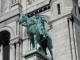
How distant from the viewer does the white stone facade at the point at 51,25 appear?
60.5 feet

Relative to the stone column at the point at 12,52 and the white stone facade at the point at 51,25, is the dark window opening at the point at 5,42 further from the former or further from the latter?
the stone column at the point at 12,52

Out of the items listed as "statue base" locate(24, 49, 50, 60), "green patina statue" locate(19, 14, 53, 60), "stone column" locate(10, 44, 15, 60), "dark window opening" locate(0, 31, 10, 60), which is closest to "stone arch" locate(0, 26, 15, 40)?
"dark window opening" locate(0, 31, 10, 60)

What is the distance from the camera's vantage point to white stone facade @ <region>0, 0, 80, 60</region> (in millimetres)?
18438

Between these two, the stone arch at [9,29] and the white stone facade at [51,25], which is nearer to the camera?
the white stone facade at [51,25]

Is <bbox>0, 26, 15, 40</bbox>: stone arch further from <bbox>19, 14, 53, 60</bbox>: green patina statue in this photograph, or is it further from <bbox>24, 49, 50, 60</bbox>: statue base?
<bbox>24, 49, 50, 60</bbox>: statue base

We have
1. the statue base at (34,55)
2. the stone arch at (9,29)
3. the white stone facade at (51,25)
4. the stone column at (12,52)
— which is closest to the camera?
the statue base at (34,55)

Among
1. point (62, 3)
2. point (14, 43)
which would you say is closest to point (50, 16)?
point (62, 3)

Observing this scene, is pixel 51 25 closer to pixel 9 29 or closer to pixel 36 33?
pixel 9 29

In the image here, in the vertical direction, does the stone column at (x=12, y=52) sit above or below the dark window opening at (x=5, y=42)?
below

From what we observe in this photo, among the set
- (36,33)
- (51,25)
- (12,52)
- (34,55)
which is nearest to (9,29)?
(12,52)

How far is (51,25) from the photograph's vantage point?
1966 centimetres

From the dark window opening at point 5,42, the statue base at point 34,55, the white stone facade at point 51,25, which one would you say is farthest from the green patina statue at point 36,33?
the dark window opening at point 5,42

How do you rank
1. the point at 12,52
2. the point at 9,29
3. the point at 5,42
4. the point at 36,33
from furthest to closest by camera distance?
the point at 5,42 → the point at 9,29 → the point at 12,52 → the point at 36,33

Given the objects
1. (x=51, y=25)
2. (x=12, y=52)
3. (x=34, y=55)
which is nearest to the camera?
(x=34, y=55)
